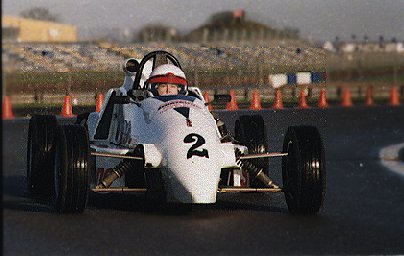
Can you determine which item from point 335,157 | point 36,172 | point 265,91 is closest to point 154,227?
point 36,172

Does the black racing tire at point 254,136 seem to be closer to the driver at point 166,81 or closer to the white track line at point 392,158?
the driver at point 166,81

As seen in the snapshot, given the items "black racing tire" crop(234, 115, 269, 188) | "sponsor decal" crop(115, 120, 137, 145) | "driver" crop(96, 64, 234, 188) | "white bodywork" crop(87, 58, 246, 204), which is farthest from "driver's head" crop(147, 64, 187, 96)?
"black racing tire" crop(234, 115, 269, 188)

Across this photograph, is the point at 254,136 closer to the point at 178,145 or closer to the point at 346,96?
the point at 178,145

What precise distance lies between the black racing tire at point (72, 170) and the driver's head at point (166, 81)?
4.48ft

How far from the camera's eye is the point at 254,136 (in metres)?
14.3

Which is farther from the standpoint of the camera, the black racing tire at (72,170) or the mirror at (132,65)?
the mirror at (132,65)

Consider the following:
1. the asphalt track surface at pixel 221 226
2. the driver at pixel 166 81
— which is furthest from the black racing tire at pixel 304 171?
the driver at pixel 166 81

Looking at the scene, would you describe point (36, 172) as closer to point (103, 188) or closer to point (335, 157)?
point (103, 188)

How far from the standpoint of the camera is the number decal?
1155cm

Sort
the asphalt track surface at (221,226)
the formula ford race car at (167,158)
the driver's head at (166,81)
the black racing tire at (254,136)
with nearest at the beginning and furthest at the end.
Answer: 1. the asphalt track surface at (221,226)
2. the formula ford race car at (167,158)
3. the driver's head at (166,81)
4. the black racing tire at (254,136)

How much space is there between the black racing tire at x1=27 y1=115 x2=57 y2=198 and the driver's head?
0.98 metres

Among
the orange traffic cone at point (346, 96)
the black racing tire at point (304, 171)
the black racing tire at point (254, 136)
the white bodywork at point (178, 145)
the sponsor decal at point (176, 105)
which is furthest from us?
the black racing tire at point (254, 136)

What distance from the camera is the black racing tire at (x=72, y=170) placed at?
11641 millimetres

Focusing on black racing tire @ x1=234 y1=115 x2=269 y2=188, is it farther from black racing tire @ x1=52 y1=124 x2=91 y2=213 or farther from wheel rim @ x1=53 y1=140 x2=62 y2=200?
black racing tire @ x1=52 y1=124 x2=91 y2=213
